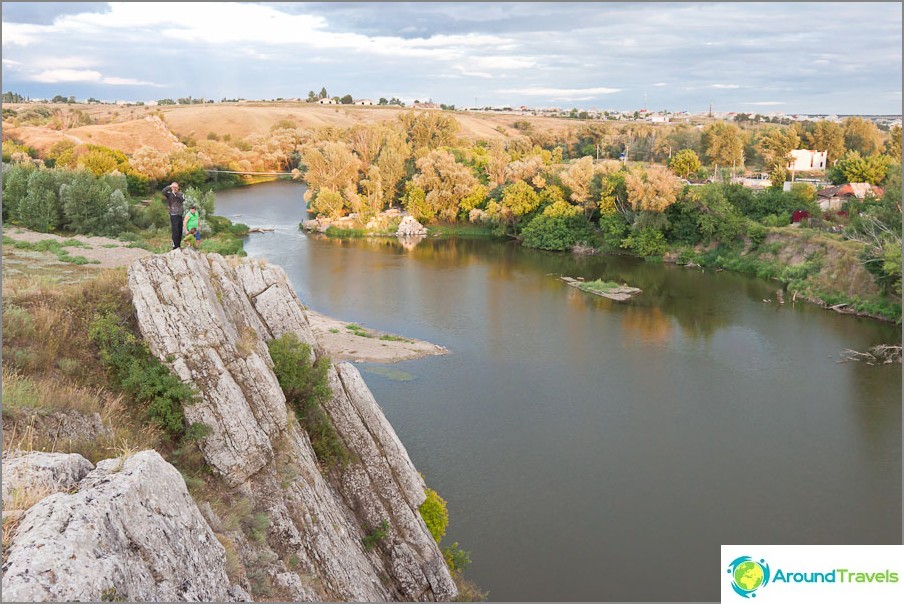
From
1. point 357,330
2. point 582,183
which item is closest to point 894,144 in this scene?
point 582,183

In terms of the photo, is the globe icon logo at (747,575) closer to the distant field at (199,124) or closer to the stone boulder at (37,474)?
the stone boulder at (37,474)

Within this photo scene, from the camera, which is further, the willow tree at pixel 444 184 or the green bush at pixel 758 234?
the willow tree at pixel 444 184

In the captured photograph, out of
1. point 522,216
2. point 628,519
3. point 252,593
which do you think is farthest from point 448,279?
point 252,593

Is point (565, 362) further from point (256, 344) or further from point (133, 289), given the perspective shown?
point (133, 289)

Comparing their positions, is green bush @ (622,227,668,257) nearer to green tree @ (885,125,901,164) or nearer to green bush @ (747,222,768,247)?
green bush @ (747,222,768,247)

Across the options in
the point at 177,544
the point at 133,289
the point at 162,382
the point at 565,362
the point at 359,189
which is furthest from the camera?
the point at 359,189

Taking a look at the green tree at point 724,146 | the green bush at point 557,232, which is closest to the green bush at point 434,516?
the green bush at point 557,232
